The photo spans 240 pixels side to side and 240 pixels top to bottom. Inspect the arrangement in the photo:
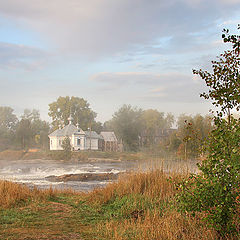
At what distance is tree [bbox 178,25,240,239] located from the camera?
4.59 meters

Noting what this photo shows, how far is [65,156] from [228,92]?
144ft

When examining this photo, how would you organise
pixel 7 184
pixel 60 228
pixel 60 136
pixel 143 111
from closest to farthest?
pixel 60 228, pixel 7 184, pixel 60 136, pixel 143 111

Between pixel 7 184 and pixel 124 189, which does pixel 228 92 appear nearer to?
pixel 124 189

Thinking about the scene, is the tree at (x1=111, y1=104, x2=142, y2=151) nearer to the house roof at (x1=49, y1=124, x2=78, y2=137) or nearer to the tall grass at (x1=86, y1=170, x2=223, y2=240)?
the house roof at (x1=49, y1=124, x2=78, y2=137)

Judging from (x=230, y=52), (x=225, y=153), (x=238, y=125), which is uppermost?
(x=230, y=52)

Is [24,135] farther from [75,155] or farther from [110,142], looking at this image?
[110,142]

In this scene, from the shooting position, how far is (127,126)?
60.1 meters

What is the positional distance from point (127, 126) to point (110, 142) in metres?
4.84

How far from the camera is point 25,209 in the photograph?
858 cm

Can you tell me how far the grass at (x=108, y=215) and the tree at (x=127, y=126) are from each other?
46.8m

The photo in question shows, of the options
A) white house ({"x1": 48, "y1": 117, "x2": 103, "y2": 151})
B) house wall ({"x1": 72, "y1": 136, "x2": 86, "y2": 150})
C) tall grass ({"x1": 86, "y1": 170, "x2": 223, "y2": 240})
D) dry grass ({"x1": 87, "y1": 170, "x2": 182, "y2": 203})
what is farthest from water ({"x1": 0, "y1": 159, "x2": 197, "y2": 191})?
white house ({"x1": 48, "y1": 117, "x2": 103, "y2": 151})

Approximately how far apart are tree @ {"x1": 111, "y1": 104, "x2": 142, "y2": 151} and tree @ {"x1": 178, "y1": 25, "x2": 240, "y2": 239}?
5301 cm

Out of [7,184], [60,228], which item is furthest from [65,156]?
[60,228]

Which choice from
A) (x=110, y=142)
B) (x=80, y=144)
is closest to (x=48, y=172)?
(x=80, y=144)
